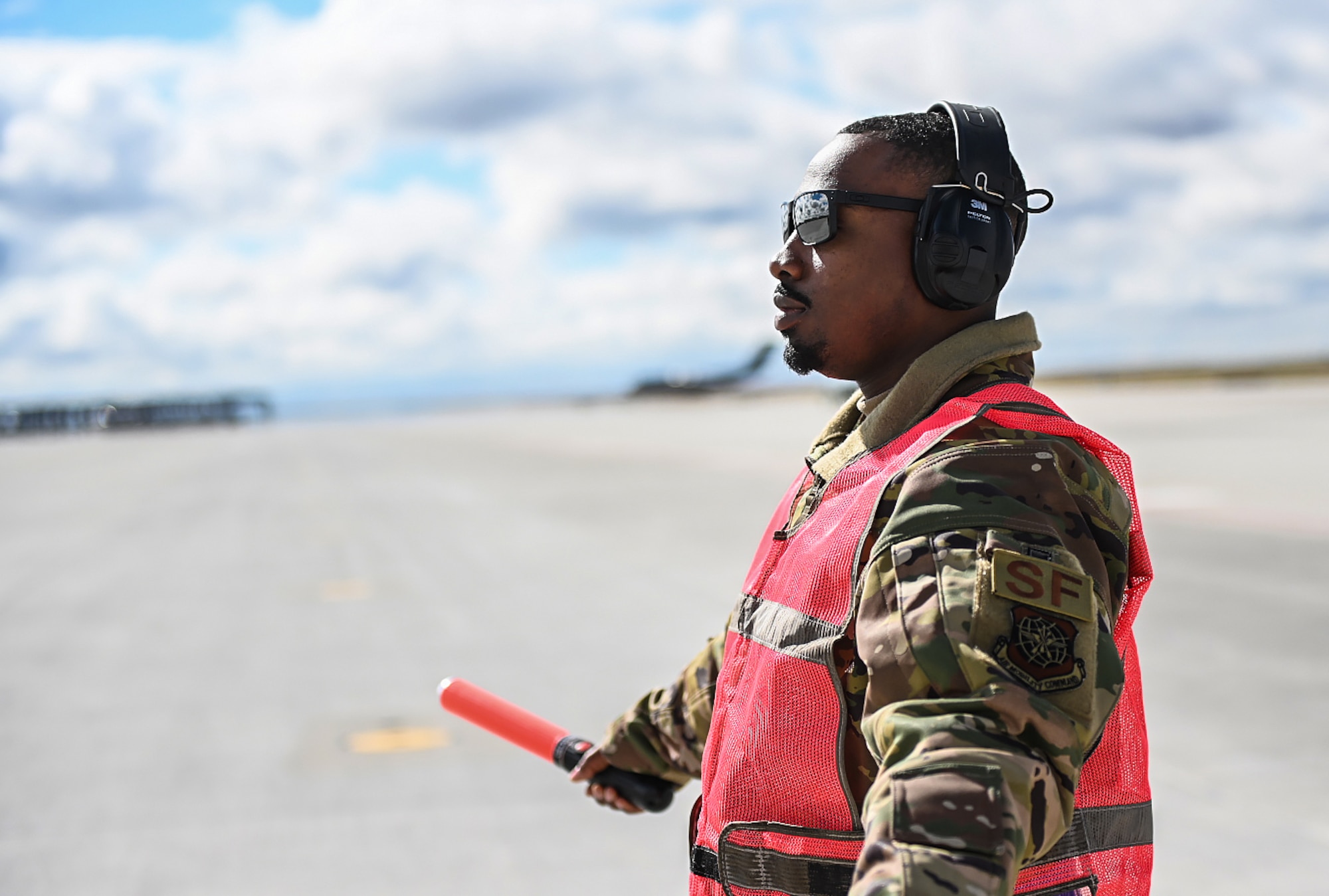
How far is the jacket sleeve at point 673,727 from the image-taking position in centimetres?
210

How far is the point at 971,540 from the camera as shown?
4.12 ft

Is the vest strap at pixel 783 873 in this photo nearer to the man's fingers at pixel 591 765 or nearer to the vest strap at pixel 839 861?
the vest strap at pixel 839 861

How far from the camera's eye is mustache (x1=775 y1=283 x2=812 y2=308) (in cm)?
166

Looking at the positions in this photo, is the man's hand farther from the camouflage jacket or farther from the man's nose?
the man's nose

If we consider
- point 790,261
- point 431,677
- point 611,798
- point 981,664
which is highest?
point 790,261

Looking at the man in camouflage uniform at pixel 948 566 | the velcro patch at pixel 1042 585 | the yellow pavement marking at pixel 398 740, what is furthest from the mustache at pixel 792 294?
the yellow pavement marking at pixel 398 740

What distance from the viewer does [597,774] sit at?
2289 mm

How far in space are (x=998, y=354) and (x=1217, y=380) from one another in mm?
98535

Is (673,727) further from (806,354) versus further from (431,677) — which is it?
(431,677)

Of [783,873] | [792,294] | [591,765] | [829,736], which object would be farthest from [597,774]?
[792,294]

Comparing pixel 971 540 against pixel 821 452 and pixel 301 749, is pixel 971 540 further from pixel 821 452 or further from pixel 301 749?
pixel 301 749

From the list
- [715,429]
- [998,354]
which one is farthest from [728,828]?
[715,429]

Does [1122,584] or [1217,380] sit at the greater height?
[1122,584]

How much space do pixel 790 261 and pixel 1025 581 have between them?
659 mm
